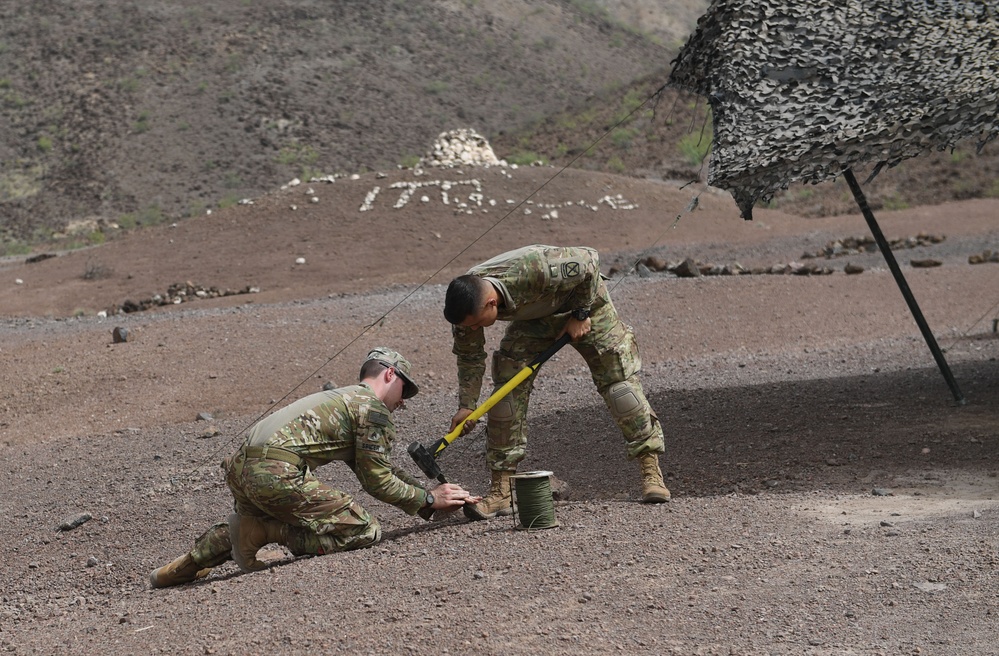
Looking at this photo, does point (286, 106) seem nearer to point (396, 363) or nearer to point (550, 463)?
point (550, 463)

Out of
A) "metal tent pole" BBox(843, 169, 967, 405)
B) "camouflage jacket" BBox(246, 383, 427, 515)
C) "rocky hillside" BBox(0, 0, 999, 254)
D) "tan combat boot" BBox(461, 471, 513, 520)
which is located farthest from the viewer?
"rocky hillside" BBox(0, 0, 999, 254)

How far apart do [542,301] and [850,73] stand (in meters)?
2.95

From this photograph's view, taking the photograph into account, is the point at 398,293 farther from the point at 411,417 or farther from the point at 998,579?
the point at 998,579

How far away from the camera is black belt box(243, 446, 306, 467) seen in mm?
5270

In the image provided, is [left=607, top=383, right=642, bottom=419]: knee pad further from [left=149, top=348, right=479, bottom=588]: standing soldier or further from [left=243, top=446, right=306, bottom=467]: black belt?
[left=243, top=446, right=306, bottom=467]: black belt

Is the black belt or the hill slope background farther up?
the black belt

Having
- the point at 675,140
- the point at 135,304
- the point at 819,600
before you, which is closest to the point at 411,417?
the point at 819,600

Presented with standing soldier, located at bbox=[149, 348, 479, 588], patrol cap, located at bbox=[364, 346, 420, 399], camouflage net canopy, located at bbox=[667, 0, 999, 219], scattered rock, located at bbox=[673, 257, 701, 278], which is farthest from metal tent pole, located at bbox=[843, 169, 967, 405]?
scattered rock, located at bbox=[673, 257, 701, 278]

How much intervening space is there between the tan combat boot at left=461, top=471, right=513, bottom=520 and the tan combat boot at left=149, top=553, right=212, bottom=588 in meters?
1.35

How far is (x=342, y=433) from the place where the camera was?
17.8 feet

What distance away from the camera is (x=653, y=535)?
5414 mm

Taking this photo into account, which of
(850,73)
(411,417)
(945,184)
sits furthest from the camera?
(945,184)

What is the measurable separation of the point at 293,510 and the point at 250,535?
0.28m

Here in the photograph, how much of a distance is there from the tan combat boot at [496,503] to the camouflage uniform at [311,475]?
2.05 ft
